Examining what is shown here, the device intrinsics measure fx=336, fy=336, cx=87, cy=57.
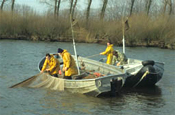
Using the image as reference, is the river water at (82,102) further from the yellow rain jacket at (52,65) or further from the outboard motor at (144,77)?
the yellow rain jacket at (52,65)

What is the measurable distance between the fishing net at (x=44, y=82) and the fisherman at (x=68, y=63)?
1.34 feet

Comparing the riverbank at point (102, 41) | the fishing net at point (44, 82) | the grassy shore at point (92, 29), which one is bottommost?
the fishing net at point (44, 82)

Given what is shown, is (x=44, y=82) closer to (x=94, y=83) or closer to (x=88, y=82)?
(x=88, y=82)

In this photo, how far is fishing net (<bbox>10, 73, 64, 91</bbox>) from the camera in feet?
45.9

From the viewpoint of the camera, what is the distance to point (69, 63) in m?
13.5

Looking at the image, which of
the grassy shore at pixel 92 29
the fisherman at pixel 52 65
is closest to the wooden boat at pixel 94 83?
the fisherman at pixel 52 65

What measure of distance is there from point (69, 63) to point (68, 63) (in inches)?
1.6

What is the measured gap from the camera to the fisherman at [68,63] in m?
13.5

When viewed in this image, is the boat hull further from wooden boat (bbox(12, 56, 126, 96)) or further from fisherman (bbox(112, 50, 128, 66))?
fisherman (bbox(112, 50, 128, 66))

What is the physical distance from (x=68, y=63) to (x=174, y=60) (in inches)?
627

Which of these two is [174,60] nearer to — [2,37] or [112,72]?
[112,72]

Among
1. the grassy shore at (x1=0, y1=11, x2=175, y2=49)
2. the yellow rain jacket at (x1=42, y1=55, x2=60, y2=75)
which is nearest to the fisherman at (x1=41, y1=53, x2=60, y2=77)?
the yellow rain jacket at (x1=42, y1=55, x2=60, y2=75)

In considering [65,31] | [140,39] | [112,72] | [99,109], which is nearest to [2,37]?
[65,31]

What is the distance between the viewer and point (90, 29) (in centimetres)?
4081
